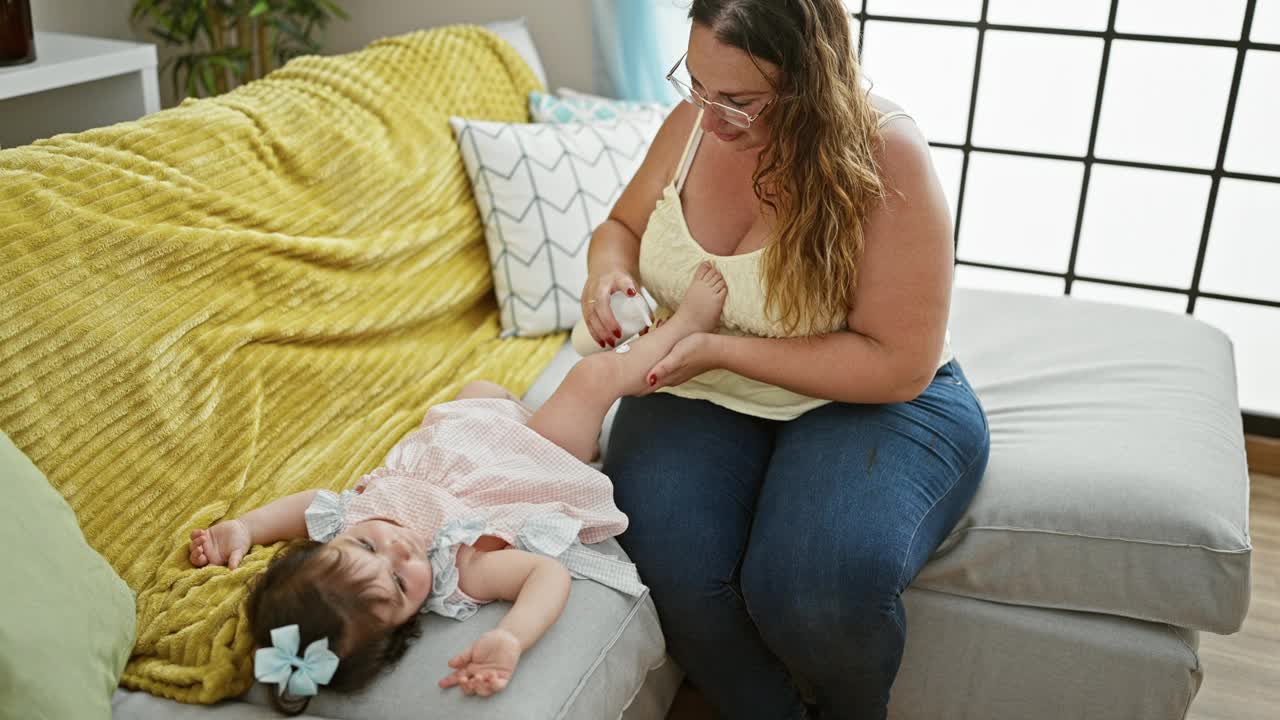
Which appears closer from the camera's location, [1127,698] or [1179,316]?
[1127,698]

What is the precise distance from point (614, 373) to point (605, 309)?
Answer: 113 millimetres

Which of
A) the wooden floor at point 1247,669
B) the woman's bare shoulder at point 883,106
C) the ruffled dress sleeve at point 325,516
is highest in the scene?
the woman's bare shoulder at point 883,106

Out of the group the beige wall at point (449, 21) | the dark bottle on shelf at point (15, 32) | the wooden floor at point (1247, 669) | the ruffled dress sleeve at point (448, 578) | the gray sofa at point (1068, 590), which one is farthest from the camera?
the beige wall at point (449, 21)

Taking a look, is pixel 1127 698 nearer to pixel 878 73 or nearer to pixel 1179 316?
pixel 1179 316

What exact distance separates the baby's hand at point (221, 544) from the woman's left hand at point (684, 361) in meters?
0.58

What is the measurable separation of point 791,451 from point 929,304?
0.28 m

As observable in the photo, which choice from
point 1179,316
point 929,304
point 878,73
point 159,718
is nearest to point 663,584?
point 929,304

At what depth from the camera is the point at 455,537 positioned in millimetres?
1391

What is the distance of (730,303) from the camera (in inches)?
63.7

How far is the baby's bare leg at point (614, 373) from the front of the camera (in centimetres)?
159

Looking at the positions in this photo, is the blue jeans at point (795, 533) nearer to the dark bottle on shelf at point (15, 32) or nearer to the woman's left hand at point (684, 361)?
the woman's left hand at point (684, 361)

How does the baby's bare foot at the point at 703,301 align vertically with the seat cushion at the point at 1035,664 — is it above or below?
above

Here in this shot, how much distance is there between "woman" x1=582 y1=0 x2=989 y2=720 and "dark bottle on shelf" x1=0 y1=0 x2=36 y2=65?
1.17 meters

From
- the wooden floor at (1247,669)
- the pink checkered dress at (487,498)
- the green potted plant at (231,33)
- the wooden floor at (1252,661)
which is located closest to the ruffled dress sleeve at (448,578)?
the pink checkered dress at (487,498)
